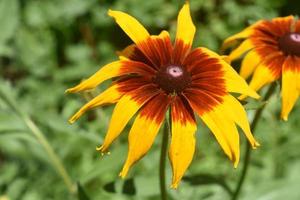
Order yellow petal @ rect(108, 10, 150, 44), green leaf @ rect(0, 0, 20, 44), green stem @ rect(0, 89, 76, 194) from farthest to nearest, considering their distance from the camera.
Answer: green leaf @ rect(0, 0, 20, 44) < green stem @ rect(0, 89, 76, 194) < yellow petal @ rect(108, 10, 150, 44)

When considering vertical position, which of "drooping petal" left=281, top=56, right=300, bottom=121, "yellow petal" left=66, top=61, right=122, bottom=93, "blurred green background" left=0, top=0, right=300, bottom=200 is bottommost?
"blurred green background" left=0, top=0, right=300, bottom=200

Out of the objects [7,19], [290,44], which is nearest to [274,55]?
[290,44]

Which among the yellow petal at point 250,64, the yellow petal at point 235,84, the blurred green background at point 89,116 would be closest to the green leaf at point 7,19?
the blurred green background at point 89,116

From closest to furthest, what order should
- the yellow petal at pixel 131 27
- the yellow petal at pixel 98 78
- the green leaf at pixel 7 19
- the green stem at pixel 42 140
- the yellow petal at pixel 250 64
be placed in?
the yellow petal at pixel 98 78, the yellow petal at pixel 131 27, the yellow petal at pixel 250 64, the green stem at pixel 42 140, the green leaf at pixel 7 19

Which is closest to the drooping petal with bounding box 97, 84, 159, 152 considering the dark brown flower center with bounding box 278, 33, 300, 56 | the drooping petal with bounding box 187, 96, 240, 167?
the drooping petal with bounding box 187, 96, 240, 167

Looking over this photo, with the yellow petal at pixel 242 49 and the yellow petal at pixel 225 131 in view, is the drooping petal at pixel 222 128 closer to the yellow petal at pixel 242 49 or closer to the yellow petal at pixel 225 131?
the yellow petal at pixel 225 131

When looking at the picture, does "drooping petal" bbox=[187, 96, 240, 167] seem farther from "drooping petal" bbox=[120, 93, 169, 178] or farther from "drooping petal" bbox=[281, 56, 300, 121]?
"drooping petal" bbox=[281, 56, 300, 121]

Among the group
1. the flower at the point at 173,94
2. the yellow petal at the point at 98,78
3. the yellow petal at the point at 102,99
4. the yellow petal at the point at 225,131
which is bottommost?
the yellow petal at the point at 225,131

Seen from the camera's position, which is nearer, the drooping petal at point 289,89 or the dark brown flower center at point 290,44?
the drooping petal at point 289,89
